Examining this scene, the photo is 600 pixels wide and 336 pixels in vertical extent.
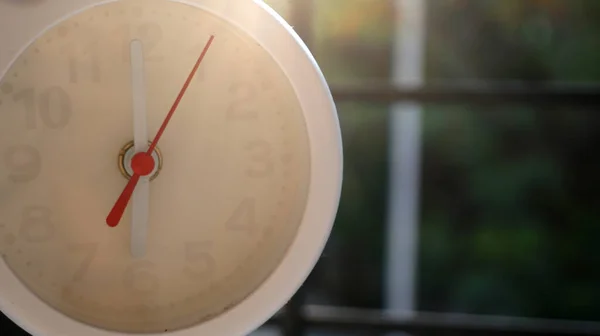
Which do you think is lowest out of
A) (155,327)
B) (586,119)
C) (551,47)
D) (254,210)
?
(155,327)

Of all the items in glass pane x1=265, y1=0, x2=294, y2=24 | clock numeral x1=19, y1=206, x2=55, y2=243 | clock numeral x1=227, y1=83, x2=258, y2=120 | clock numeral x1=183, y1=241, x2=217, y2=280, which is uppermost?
glass pane x1=265, y1=0, x2=294, y2=24

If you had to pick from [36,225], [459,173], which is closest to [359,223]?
[459,173]

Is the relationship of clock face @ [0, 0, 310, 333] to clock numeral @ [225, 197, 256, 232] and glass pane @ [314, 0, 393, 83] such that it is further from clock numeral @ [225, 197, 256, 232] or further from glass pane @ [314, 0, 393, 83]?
glass pane @ [314, 0, 393, 83]

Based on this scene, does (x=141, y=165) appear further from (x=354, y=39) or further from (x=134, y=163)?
(x=354, y=39)

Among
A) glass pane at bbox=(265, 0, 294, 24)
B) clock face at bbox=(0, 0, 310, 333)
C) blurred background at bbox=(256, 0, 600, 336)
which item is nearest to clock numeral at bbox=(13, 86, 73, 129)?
clock face at bbox=(0, 0, 310, 333)

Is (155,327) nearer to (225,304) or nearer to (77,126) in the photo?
(225,304)

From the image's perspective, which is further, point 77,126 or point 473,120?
point 473,120

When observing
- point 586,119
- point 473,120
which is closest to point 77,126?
point 473,120
